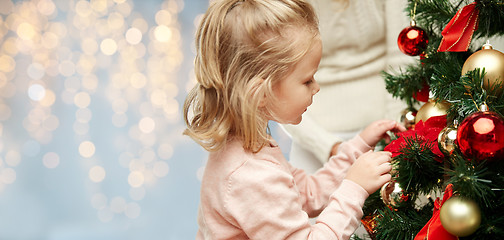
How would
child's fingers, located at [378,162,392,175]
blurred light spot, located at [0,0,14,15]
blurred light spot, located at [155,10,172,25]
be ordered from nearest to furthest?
child's fingers, located at [378,162,392,175] → blurred light spot, located at [0,0,14,15] → blurred light spot, located at [155,10,172,25]

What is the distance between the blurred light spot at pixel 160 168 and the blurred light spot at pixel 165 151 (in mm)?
34

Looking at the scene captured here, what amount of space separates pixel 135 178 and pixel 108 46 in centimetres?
68

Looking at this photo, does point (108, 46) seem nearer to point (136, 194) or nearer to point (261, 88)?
point (136, 194)

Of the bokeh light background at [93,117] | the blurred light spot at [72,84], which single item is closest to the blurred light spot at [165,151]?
the bokeh light background at [93,117]

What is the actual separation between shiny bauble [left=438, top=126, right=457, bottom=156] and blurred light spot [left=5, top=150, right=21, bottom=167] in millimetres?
2308

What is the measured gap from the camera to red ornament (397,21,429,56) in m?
0.74

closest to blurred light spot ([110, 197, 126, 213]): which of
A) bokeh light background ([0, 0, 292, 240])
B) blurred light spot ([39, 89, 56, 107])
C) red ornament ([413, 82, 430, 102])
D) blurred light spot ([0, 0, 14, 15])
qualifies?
bokeh light background ([0, 0, 292, 240])

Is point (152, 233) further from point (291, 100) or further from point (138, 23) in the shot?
point (291, 100)

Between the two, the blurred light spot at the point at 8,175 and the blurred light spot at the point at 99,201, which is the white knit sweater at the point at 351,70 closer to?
the blurred light spot at the point at 99,201

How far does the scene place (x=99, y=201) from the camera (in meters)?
2.44

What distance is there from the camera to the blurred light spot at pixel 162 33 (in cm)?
244

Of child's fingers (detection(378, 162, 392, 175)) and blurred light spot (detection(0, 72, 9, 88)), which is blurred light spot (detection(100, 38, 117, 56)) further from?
child's fingers (detection(378, 162, 392, 175))

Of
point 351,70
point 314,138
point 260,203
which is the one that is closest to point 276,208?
point 260,203

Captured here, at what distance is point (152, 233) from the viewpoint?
2.44 metres
